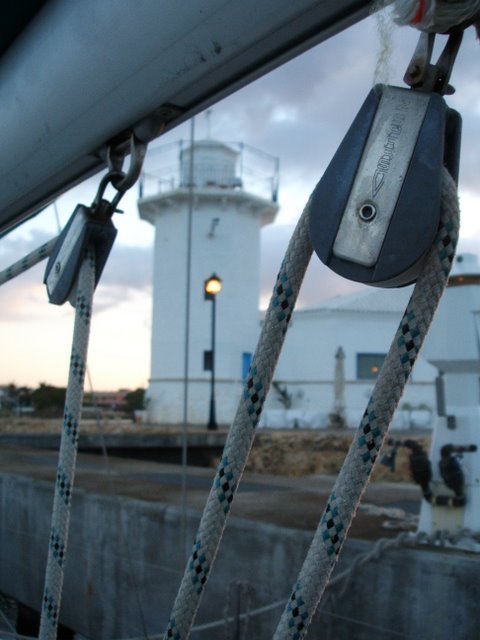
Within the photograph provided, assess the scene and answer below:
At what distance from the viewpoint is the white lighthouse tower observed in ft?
69.2

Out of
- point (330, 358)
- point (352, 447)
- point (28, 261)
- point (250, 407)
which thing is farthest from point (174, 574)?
point (330, 358)

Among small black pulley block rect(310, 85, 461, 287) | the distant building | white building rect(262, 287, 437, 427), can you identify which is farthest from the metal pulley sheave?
white building rect(262, 287, 437, 427)

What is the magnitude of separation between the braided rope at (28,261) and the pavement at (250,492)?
2.99 feet

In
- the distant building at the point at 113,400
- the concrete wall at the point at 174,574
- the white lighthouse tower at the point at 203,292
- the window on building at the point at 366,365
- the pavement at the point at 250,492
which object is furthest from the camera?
the distant building at the point at 113,400

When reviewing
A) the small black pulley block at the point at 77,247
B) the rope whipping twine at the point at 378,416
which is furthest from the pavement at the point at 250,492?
the rope whipping twine at the point at 378,416

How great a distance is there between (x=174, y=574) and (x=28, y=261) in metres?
2.28

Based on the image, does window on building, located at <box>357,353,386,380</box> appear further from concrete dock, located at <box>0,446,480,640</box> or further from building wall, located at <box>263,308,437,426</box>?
concrete dock, located at <box>0,446,480,640</box>

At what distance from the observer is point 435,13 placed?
1106 millimetres

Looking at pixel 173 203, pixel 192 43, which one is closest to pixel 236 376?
pixel 173 203

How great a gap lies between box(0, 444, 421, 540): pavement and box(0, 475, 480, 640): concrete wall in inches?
7.0

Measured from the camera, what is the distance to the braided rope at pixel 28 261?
7.19 ft

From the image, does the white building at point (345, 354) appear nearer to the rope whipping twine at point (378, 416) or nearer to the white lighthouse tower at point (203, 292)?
the white lighthouse tower at point (203, 292)

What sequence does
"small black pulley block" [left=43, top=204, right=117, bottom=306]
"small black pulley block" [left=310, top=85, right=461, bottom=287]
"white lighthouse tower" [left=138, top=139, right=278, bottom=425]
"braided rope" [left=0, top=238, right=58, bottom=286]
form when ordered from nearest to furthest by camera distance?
"small black pulley block" [left=310, top=85, right=461, bottom=287] < "small black pulley block" [left=43, top=204, right=117, bottom=306] < "braided rope" [left=0, top=238, right=58, bottom=286] < "white lighthouse tower" [left=138, top=139, right=278, bottom=425]

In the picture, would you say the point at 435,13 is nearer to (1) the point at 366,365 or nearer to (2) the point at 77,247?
(2) the point at 77,247
